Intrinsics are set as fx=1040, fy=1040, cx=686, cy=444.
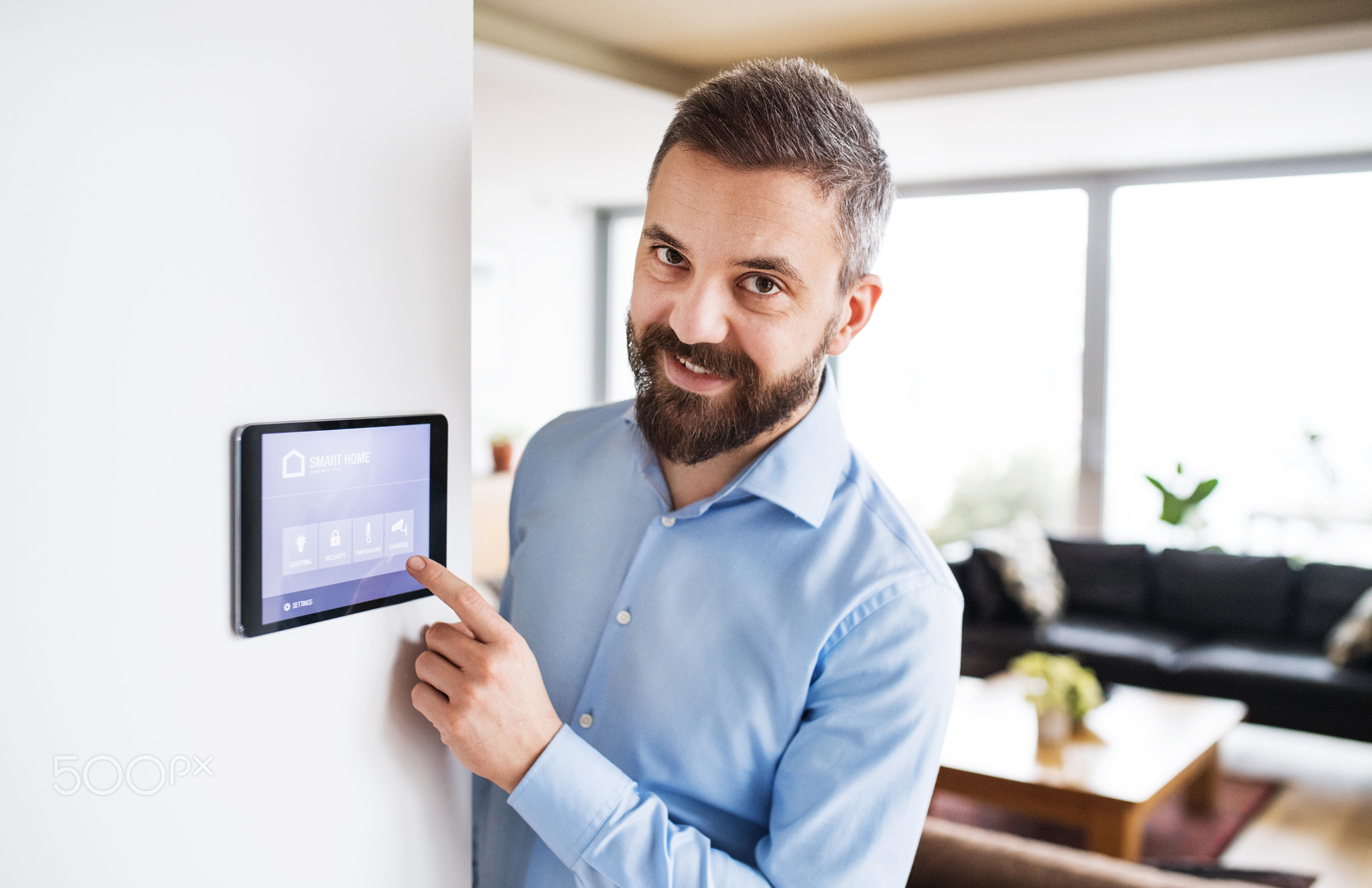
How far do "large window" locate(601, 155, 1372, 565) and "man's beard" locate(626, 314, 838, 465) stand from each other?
4853 mm

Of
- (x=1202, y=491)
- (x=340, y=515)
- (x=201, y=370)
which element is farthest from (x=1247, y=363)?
(x=201, y=370)

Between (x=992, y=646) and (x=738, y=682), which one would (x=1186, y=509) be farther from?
(x=738, y=682)

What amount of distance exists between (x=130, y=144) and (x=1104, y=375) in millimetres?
5845

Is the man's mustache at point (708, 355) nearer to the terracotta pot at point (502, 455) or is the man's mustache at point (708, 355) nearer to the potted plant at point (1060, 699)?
the potted plant at point (1060, 699)

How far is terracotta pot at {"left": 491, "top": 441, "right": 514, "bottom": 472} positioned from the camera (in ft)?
21.6

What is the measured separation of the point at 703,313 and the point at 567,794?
0.43 m

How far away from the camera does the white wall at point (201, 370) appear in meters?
0.55

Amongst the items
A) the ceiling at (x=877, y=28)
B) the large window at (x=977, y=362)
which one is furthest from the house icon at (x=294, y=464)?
the large window at (x=977, y=362)

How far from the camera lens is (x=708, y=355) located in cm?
95

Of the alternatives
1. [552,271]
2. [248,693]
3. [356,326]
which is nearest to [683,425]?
[356,326]

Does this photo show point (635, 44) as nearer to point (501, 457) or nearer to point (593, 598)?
point (501, 457)

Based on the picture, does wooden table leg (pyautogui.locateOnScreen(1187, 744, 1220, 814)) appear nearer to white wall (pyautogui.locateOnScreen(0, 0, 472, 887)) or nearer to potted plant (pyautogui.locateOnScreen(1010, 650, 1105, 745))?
potted plant (pyautogui.locateOnScreen(1010, 650, 1105, 745))

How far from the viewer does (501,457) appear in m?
6.62

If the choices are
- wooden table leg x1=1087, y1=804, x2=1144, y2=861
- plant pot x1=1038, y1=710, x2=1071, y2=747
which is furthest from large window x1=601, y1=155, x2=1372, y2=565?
wooden table leg x1=1087, y1=804, x2=1144, y2=861
